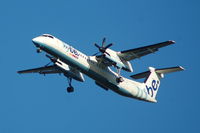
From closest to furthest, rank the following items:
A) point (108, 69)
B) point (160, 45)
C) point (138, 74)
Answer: point (160, 45)
point (108, 69)
point (138, 74)

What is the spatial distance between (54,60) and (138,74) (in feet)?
24.6

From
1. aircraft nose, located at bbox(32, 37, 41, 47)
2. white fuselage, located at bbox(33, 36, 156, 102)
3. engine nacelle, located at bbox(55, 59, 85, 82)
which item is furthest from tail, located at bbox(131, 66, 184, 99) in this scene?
aircraft nose, located at bbox(32, 37, 41, 47)

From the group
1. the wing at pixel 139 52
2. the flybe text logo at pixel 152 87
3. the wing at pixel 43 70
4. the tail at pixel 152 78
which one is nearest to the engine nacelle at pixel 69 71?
the wing at pixel 43 70

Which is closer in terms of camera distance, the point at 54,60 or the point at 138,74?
the point at 54,60

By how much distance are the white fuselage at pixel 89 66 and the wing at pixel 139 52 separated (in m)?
1.60

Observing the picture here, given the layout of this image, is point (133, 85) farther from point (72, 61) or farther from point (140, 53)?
point (72, 61)

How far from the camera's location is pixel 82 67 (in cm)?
3394

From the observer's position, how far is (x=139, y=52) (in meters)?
34.8

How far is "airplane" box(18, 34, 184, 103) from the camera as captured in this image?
3347 centimetres

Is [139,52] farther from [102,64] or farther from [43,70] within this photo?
[43,70]

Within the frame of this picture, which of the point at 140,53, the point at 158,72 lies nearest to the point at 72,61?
the point at 140,53

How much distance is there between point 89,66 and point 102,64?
52.4 inches

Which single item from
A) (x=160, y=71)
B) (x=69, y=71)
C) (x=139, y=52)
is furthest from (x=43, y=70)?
(x=160, y=71)

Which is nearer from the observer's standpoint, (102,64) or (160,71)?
(102,64)
